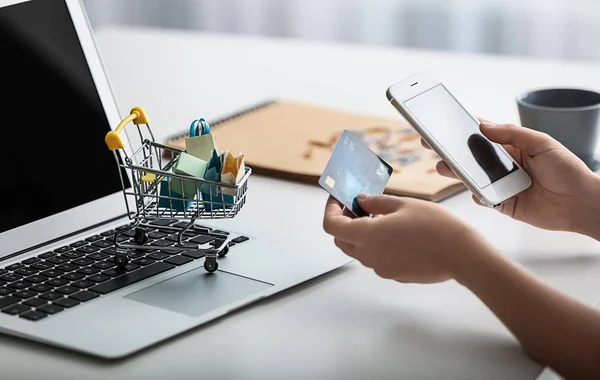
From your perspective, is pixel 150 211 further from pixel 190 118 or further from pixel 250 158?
pixel 190 118

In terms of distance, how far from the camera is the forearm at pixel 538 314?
2.70 feet

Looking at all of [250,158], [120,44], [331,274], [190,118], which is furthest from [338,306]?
[120,44]

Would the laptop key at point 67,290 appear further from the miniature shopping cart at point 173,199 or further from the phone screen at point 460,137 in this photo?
the phone screen at point 460,137

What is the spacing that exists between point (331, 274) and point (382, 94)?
766mm

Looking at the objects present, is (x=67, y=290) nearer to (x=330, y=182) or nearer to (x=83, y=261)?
(x=83, y=261)

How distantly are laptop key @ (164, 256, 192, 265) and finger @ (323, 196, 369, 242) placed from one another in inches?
7.1

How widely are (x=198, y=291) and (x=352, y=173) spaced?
8.3 inches

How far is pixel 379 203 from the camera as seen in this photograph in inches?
36.7

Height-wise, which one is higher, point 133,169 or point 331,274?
point 133,169

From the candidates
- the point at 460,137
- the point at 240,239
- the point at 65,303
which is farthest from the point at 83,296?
the point at 460,137

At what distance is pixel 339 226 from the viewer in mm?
906

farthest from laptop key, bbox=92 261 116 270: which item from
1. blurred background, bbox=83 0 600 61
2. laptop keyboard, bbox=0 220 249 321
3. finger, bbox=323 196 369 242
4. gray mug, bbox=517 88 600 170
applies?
blurred background, bbox=83 0 600 61

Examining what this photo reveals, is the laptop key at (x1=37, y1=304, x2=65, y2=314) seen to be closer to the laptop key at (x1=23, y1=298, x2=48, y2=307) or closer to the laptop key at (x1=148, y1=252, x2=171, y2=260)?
the laptop key at (x1=23, y1=298, x2=48, y2=307)

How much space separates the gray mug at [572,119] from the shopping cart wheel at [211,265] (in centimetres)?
54
